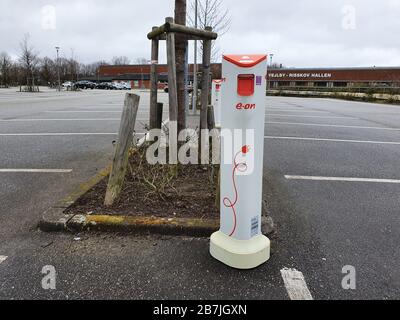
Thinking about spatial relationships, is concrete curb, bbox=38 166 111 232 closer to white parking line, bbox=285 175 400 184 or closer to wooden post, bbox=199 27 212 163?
wooden post, bbox=199 27 212 163

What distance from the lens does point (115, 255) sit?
2648 millimetres

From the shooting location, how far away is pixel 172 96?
163 inches

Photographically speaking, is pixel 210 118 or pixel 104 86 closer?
pixel 210 118

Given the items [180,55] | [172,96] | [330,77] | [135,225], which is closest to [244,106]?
[135,225]

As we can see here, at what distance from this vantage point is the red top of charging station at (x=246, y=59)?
2.29m

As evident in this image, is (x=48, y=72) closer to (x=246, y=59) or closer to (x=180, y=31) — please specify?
(x=180, y=31)

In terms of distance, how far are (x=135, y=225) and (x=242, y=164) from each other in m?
1.21

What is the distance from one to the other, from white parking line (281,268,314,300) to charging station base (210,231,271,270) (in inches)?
8.2

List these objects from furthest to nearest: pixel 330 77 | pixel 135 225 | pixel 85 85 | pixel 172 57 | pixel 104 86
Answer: pixel 104 86 < pixel 85 85 < pixel 330 77 < pixel 172 57 < pixel 135 225

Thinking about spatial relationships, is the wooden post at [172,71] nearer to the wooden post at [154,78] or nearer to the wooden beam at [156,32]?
Answer: the wooden beam at [156,32]

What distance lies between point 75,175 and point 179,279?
300cm

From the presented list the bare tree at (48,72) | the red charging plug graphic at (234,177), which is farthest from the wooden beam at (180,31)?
the bare tree at (48,72)
